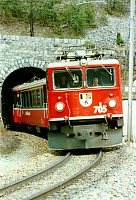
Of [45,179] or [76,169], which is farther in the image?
[76,169]

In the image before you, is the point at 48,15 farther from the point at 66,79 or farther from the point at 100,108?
the point at 100,108

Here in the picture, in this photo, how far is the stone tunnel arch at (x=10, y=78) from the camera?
70.0 feet

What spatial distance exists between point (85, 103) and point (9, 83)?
16.2 m

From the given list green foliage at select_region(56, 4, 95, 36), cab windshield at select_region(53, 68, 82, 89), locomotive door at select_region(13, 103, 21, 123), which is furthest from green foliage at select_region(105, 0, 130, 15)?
cab windshield at select_region(53, 68, 82, 89)

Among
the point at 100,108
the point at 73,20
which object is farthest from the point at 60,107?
the point at 73,20

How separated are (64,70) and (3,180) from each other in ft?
13.2

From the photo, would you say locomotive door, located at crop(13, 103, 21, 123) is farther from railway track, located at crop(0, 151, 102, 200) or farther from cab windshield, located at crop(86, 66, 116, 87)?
railway track, located at crop(0, 151, 102, 200)

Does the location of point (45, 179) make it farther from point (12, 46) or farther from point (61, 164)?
point (12, 46)

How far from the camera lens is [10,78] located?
26188 mm

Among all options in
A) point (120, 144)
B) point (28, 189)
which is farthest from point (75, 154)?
point (28, 189)

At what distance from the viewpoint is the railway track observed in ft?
24.8

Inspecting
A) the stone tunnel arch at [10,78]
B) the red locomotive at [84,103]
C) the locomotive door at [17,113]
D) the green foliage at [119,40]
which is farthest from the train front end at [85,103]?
the green foliage at [119,40]

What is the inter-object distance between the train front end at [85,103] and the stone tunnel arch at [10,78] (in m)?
9.84

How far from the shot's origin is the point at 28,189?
318 inches
